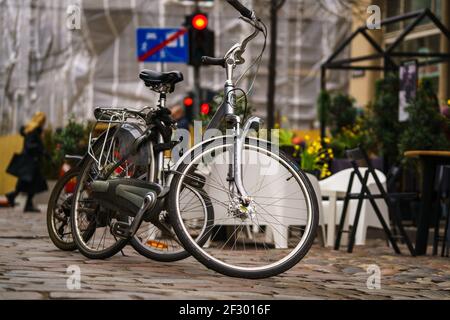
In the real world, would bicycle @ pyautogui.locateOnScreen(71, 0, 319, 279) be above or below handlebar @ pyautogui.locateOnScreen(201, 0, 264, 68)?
below

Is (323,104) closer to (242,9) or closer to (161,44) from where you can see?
(161,44)

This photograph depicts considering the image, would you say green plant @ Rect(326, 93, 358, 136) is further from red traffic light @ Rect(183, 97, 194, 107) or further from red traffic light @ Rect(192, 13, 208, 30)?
red traffic light @ Rect(192, 13, 208, 30)

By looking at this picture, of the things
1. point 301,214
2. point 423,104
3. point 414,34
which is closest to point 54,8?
point 414,34

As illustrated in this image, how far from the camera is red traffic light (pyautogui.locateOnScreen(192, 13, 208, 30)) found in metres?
16.5

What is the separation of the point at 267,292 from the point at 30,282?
1193 millimetres

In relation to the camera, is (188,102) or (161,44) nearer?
(161,44)

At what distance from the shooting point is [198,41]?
1642cm

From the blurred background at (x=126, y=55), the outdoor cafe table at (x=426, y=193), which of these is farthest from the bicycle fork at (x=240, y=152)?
the blurred background at (x=126, y=55)

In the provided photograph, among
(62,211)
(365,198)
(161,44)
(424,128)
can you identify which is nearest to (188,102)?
(161,44)

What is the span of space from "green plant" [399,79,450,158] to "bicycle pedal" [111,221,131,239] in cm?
647

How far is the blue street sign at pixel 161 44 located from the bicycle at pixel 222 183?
9388mm

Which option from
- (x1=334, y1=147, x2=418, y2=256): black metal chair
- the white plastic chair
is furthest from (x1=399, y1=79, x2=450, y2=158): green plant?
(x1=334, y1=147, x2=418, y2=256): black metal chair

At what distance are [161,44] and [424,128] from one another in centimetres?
495
